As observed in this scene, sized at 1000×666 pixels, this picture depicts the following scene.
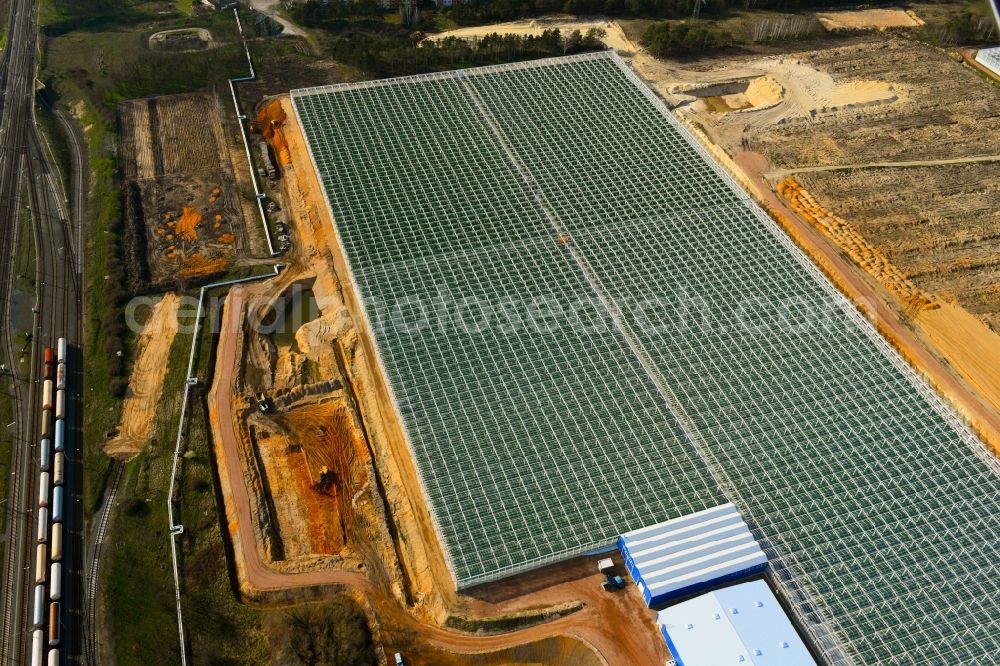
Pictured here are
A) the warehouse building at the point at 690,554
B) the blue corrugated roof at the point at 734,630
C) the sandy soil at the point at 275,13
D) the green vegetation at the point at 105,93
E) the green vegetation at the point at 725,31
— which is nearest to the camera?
the blue corrugated roof at the point at 734,630

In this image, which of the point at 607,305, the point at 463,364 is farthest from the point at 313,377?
the point at 607,305

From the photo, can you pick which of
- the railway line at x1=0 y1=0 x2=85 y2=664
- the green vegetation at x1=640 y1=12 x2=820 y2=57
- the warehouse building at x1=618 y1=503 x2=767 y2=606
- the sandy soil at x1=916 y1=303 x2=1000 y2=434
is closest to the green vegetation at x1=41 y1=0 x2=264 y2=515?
the railway line at x1=0 y1=0 x2=85 y2=664

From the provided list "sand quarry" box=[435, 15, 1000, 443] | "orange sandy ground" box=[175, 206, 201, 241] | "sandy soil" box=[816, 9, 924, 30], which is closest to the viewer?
"sand quarry" box=[435, 15, 1000, 443]

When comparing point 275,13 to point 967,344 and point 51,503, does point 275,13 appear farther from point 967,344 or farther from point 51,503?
point 967,344

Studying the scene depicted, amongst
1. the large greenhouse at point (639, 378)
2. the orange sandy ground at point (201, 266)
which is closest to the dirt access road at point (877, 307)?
the large greenhouse at point (639, 378)

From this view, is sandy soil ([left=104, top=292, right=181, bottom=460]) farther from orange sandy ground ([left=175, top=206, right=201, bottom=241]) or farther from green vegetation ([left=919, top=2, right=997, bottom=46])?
green vegetation ([left=919, top=2, right=997, bottom=46])

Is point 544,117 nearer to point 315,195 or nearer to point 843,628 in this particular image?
point 315,195

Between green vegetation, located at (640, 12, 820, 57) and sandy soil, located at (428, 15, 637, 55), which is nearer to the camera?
green vegetation, located at (640, 12, 820, 57)

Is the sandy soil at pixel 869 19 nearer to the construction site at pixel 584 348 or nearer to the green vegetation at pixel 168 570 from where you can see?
the construction site at pixel 584 348
